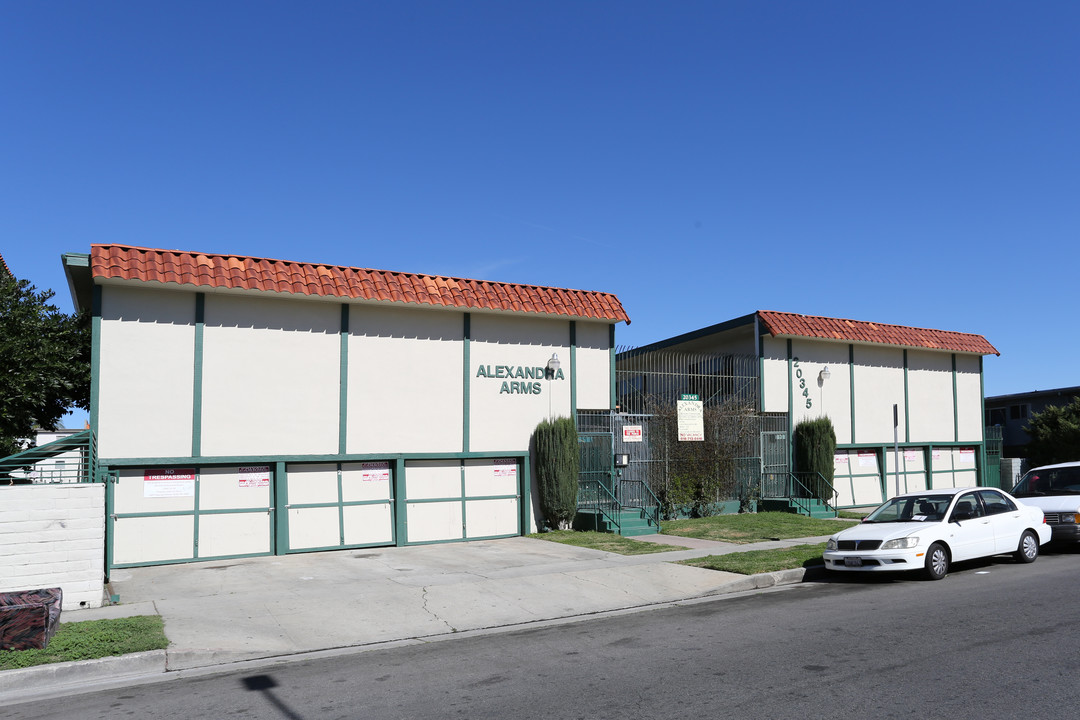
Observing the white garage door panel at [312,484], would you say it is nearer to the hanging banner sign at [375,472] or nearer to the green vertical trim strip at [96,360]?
the hanging banner sign at [375,472]

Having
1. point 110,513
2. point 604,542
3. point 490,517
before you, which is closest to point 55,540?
point 110,513

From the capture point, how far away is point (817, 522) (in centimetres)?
2020

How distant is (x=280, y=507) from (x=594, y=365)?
8161mm

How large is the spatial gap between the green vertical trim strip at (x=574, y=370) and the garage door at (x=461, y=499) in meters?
1.98

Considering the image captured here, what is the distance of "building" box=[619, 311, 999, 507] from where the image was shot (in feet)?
78.1

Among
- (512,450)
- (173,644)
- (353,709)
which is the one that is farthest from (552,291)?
(353,709)

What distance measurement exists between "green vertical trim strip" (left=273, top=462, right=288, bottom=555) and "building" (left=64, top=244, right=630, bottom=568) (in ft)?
0.11

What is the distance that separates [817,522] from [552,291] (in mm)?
8729

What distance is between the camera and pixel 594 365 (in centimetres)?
2014

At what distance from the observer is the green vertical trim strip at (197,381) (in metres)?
15.3

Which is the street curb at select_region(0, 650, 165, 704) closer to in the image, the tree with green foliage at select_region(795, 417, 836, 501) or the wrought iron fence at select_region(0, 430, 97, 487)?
the wrought iron fence at select_region(0, 430, 97, 487)

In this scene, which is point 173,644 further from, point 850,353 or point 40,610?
point 850,353

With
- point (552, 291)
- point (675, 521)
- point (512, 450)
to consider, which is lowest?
point (675, 521)

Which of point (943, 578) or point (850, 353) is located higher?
point (850, 353)
